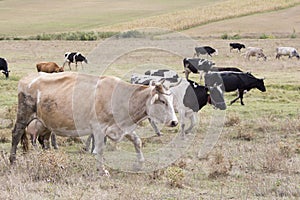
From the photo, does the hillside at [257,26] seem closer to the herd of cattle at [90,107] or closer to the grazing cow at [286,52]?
the grazing cow at [286,52]

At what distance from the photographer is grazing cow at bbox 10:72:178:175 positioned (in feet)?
32.5

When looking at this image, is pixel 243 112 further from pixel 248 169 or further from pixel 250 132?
pixel 248 169

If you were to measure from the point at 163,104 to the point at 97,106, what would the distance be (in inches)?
43.6

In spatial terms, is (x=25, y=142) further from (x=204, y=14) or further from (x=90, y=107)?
(x=204, y=14)

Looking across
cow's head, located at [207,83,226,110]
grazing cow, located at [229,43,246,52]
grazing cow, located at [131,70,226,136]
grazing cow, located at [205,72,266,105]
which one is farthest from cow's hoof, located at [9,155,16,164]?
grazing cow, located at [229,43,246,52]

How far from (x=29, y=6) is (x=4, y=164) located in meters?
88.8

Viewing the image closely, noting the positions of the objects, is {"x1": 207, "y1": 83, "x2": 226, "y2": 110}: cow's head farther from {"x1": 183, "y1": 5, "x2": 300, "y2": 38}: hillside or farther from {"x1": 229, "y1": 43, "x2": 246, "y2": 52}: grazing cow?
{"x1": 183, "y1": 5, "x2": 300, "y2": 38}: hillside

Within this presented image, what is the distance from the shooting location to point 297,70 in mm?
A: 30781

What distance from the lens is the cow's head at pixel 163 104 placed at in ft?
31.9

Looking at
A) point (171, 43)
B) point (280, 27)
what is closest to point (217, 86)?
point (171, 43)

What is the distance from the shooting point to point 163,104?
9781mm

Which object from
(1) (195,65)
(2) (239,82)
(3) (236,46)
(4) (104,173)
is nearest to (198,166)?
(4) (104,173)

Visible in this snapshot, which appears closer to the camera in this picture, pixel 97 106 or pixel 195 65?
pixel 97 106

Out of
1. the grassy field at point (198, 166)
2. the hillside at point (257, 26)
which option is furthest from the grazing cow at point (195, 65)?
the hillside at point (257, 26)
